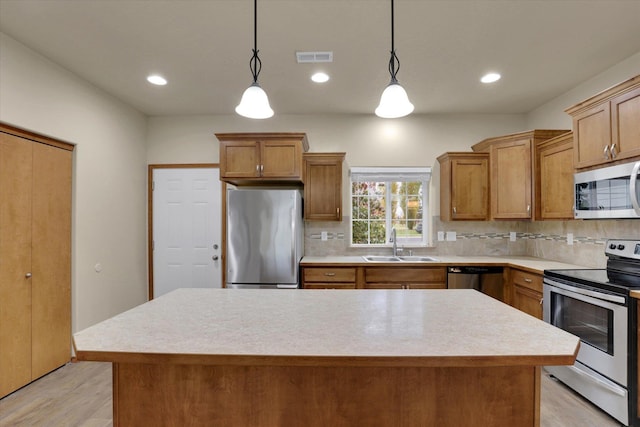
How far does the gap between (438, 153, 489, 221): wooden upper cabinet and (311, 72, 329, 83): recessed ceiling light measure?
5.66 ft

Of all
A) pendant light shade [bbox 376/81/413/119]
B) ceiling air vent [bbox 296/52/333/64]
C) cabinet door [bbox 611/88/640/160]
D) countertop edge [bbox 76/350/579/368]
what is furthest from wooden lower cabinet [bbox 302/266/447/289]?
countertop edge [bbox 76/350/579/368]

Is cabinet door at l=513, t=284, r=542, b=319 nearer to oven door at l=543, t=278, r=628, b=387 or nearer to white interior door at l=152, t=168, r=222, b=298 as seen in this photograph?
oven door at l=543, t=278, r=628, b=387

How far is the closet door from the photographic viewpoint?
2.68m

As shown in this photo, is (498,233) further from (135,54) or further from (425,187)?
(135,54)

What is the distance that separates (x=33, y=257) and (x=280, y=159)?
90.3 inches

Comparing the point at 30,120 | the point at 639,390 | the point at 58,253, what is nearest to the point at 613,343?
the point at 639,390

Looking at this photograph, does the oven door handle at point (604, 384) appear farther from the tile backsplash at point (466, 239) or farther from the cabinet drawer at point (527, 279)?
the tile backsplash at point (466, 239)

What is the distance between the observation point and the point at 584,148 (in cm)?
265

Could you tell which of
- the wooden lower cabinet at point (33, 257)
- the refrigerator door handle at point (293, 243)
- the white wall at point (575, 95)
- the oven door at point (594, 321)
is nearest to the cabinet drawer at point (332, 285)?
the refrigerator door handle at point (293, 243)

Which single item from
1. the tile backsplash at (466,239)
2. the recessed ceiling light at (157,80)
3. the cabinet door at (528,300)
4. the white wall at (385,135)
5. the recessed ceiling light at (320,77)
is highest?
the recessed ceiling light at (157,80)

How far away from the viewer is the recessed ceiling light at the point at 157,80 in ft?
9.94

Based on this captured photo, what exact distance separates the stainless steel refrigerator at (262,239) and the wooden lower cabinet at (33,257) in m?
1.46

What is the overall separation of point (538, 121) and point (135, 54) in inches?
168

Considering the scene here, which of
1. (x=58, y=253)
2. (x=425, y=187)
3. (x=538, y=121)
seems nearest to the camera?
(x=58, y=253)
